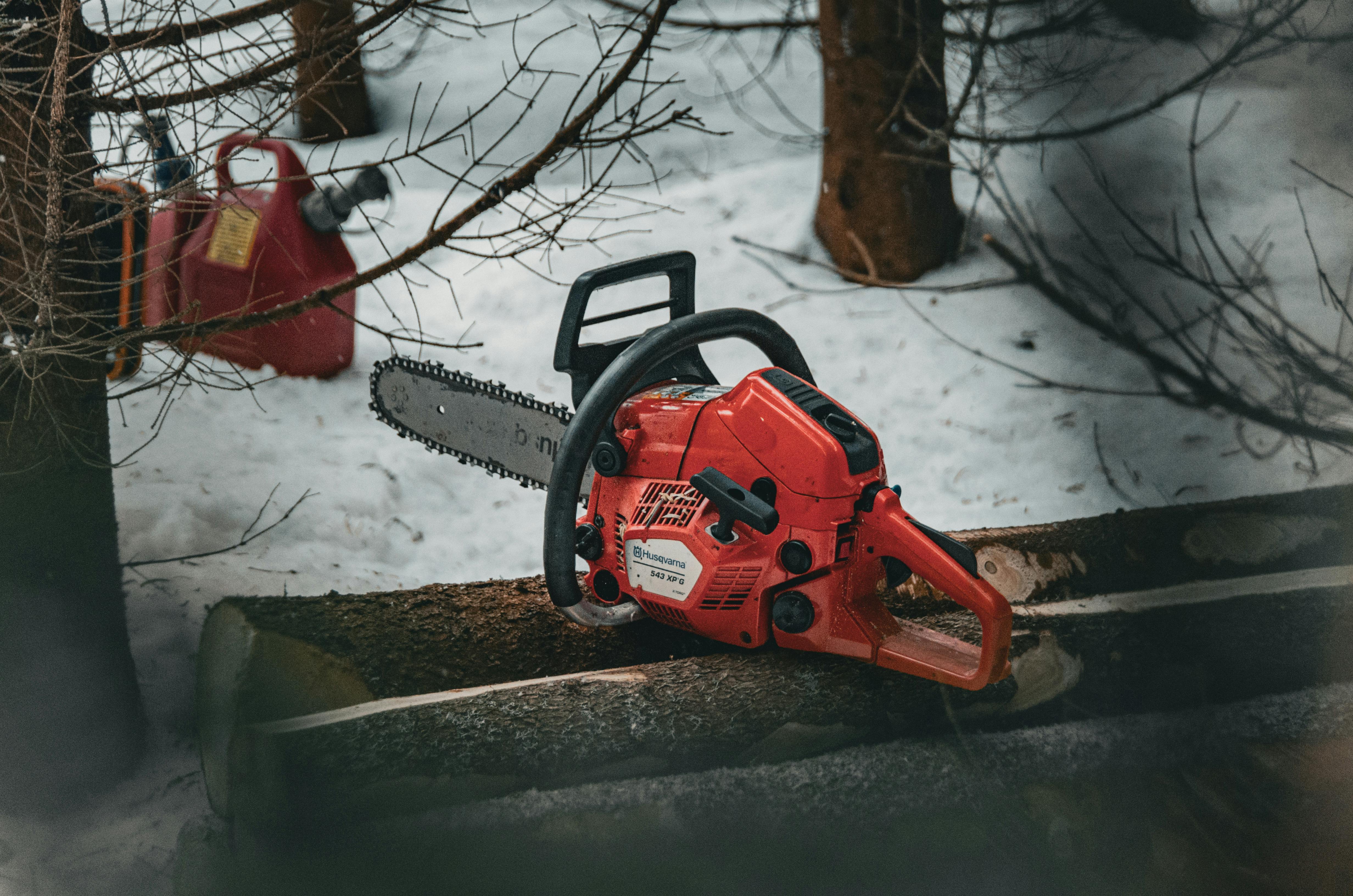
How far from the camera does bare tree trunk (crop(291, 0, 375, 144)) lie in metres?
1.41

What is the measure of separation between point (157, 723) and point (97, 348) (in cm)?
70

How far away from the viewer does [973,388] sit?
3.20 metres

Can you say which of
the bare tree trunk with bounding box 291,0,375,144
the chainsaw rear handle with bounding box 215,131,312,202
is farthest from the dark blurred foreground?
the chainsaw rear handle with bounding box 215,131,312,202

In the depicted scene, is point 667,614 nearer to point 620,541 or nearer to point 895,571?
point 620,541

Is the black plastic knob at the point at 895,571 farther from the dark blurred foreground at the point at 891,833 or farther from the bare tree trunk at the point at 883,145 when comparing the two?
the bare tree trunk at the point at 883,145

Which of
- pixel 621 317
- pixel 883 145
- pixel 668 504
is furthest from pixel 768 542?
pixel 883 145

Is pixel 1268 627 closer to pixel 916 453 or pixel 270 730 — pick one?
pixel 916 453

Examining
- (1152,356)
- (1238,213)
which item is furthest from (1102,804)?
(1238,213)

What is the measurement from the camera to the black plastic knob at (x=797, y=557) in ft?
4.45

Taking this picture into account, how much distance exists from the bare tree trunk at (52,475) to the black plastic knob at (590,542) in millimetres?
735

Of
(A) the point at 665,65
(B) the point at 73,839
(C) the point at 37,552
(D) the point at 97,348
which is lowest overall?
(B) the point at 73,839

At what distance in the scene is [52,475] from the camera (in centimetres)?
159

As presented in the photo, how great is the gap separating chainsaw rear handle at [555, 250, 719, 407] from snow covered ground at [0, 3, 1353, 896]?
1.72 feet

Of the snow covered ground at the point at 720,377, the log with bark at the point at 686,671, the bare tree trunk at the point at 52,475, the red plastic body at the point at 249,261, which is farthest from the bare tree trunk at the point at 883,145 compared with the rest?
the bare tree trunk at the point at 52,475
